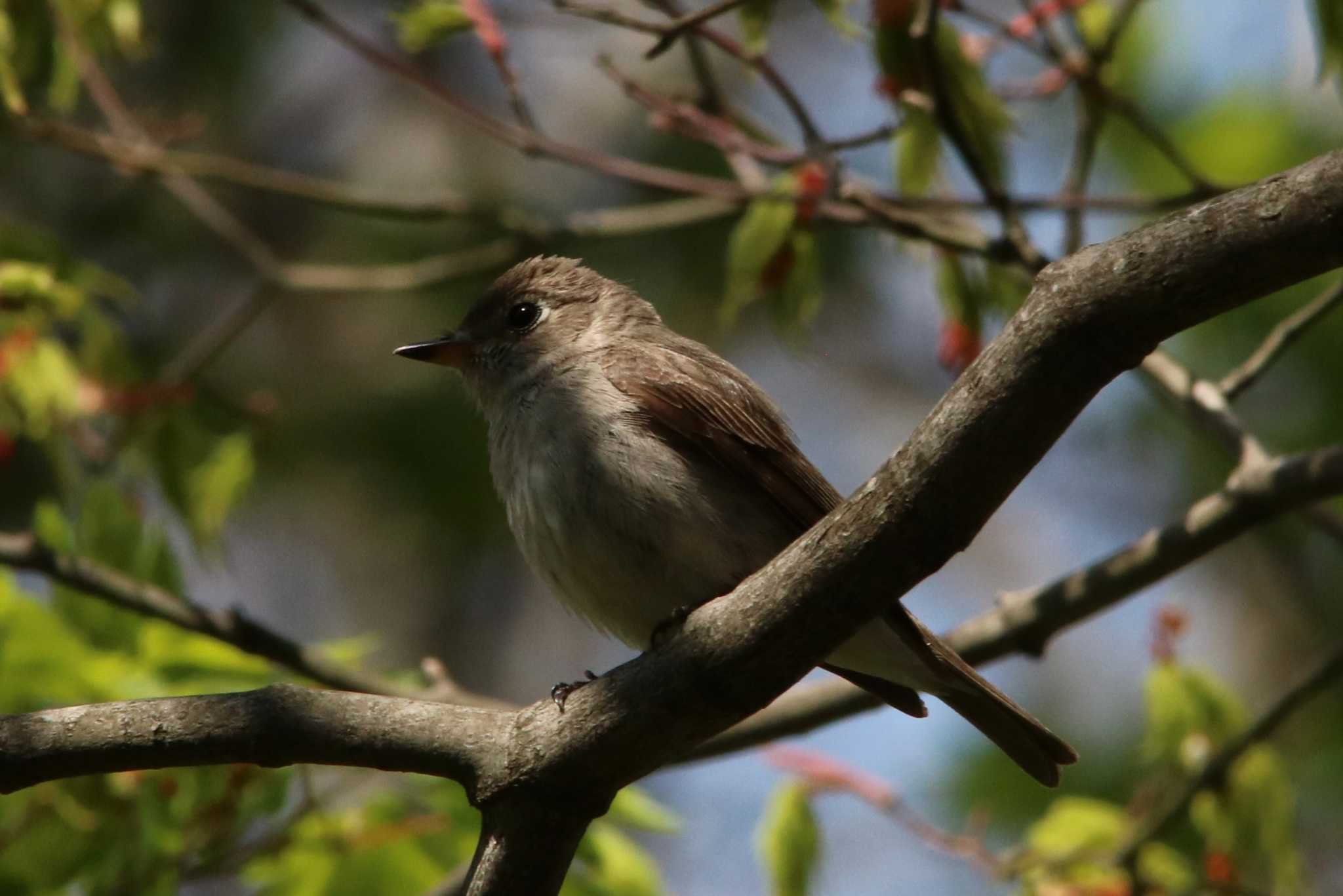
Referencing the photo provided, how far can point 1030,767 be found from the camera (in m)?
4.48

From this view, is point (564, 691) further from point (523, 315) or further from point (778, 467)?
point (523, 315)

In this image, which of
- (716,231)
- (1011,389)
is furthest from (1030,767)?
(716,231)

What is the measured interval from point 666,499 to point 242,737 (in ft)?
4.44

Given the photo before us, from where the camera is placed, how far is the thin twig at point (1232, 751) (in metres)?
4.80

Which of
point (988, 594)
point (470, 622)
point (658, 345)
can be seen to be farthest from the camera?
point (988, 594)

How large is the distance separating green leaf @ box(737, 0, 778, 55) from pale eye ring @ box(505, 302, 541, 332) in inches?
52.0

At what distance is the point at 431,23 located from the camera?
4.40 metres

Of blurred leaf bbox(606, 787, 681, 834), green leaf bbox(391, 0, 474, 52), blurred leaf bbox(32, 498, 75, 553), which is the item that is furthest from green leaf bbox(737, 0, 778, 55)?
blurred leaf bbox(32, 498, 75, 553)

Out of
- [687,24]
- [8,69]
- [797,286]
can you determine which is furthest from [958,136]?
[8,69]

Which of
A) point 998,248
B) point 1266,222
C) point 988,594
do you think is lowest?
point 1266,222

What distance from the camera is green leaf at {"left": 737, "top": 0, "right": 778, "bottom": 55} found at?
164 inches

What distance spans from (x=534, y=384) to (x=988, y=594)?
8.73 metres

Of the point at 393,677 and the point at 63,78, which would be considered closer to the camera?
the point at 63,78

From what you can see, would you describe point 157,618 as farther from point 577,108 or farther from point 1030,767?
point 577,108
